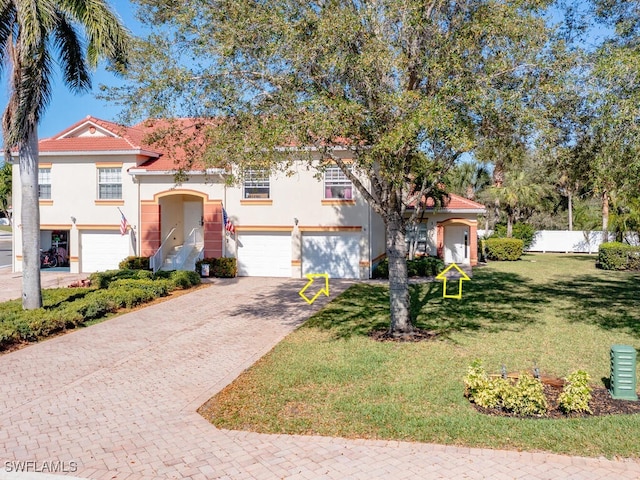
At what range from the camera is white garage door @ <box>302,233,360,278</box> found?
73.2ft

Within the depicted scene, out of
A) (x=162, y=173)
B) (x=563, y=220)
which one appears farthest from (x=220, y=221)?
(x=563, y=220)

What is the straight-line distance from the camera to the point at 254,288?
19750mm

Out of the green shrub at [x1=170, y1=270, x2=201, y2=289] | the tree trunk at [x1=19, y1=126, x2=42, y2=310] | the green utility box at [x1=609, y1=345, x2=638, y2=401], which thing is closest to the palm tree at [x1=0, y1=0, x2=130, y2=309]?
the tree trunk at [x1=19, y1=126, x2=42, y2=310]

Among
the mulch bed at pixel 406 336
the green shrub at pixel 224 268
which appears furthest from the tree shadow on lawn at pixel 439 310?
the green shrub at pixel 224 268

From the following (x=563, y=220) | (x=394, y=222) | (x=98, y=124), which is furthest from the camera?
(x=563, y=220)

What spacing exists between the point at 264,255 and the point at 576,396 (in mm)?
17565

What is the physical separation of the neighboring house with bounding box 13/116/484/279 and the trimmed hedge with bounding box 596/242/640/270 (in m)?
13.5

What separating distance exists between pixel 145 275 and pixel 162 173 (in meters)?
5.59

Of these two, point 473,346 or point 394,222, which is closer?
point 473,346

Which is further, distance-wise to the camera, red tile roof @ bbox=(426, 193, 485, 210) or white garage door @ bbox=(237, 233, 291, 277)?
red tile roof @ bbox=(426, 193, 485, 210)

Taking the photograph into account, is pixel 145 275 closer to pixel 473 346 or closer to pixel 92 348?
pixel 92 348

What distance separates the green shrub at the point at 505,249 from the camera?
32969mm

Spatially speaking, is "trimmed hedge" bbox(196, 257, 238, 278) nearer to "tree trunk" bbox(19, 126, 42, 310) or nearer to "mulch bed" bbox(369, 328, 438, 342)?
"tree trunk" bbox(19, 126, 42, 310)

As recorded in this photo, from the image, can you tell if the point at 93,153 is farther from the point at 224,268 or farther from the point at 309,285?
the point at 309,285
